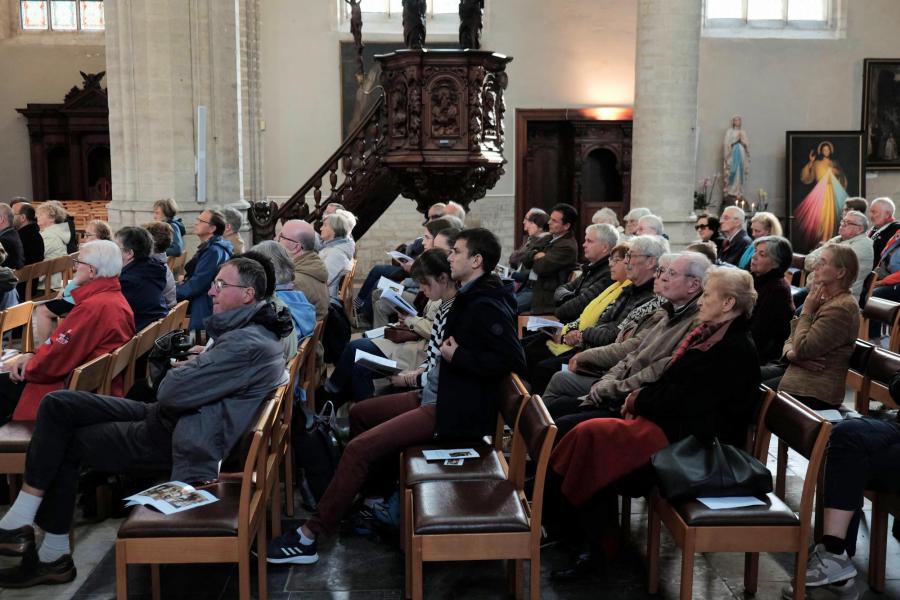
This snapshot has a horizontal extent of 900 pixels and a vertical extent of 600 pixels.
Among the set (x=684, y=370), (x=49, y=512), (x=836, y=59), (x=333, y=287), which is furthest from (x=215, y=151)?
(x=836, y=59)

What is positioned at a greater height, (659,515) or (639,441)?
(639,441)

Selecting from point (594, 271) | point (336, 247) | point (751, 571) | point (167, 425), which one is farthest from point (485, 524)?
point (336, 247)

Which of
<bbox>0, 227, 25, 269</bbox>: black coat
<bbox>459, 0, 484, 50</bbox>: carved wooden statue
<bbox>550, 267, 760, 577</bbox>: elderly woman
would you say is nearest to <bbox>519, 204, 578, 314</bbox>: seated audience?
<bbox>459, 0, 484, 50</bbox>: carved wooden statue

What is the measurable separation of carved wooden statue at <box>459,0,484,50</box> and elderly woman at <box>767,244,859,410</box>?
5.98 metres

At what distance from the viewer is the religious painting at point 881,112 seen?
52.8 ft

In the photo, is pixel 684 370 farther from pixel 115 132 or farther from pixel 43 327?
pixel 115 132

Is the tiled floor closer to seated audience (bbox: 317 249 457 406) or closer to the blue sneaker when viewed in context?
the blue sneaker

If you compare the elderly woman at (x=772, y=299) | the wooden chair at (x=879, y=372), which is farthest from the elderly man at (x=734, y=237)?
the wooden chair at (x=879, y=372)

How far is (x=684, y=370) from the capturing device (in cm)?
384

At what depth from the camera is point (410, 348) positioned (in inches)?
221

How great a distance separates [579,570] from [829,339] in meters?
1.73

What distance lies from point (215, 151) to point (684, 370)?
7.58 m

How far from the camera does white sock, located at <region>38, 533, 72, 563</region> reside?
3930 millimetres

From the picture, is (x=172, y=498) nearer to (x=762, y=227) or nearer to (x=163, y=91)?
(x=762, y=227)
